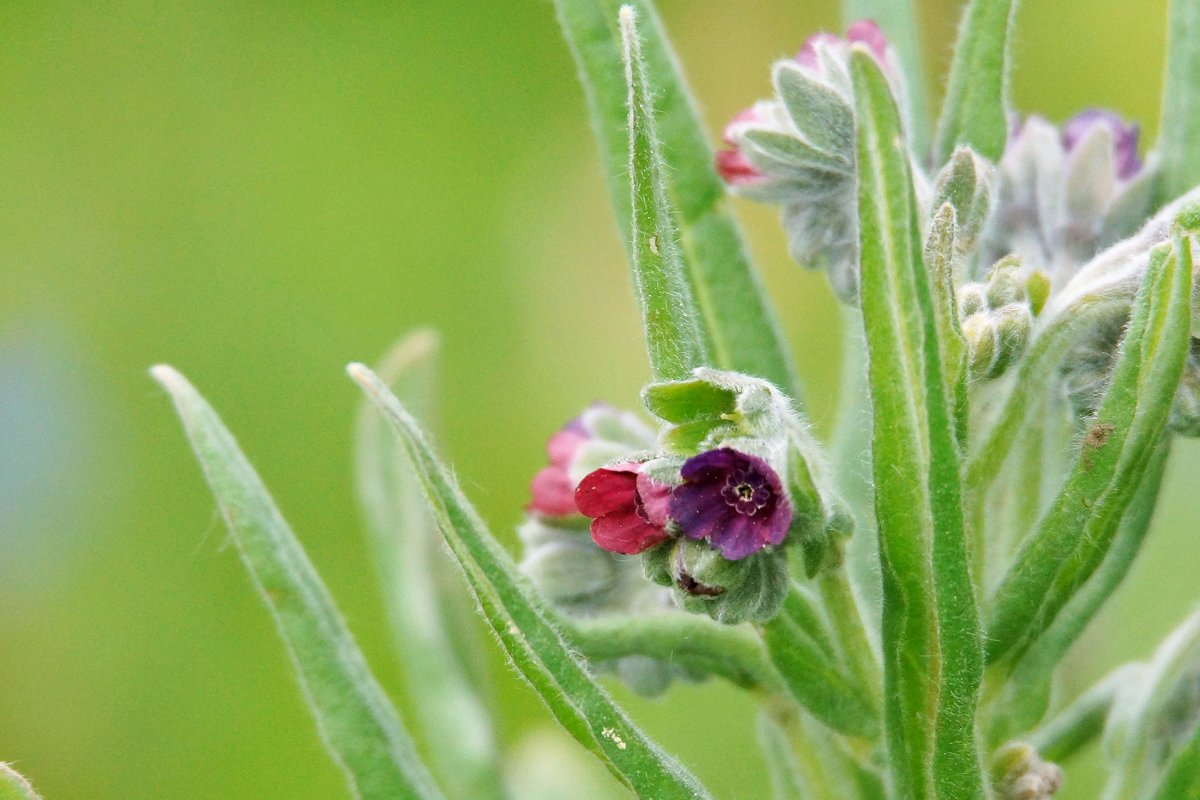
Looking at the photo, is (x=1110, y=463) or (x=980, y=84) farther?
(x=980, y=84)

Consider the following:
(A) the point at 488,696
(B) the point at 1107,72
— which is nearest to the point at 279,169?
(B) the point at 1107,72

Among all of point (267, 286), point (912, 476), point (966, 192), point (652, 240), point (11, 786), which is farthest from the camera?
point (267, 286)

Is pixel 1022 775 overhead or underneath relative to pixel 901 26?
underneath

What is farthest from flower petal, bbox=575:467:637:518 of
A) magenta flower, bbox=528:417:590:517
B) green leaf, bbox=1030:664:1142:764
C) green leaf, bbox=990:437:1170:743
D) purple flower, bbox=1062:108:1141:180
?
purple flower, bbox=1062:108:1141:180

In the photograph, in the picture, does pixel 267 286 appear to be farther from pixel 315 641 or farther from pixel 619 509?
pixel 619 509

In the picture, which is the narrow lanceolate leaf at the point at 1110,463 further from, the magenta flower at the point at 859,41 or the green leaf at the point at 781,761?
the magenta flower at the point at 859,41

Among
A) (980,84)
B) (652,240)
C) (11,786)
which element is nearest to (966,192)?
(980,84)

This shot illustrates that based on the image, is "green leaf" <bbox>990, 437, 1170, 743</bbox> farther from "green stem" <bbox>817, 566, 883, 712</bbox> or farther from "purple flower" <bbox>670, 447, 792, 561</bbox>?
"purple flower" <bbox>670, 447, 792, 561</bbox>

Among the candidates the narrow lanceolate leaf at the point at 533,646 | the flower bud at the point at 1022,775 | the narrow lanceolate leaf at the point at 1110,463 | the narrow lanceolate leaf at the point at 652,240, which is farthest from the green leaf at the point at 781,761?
the narrow lanceolate leaf at the point at 652,240
